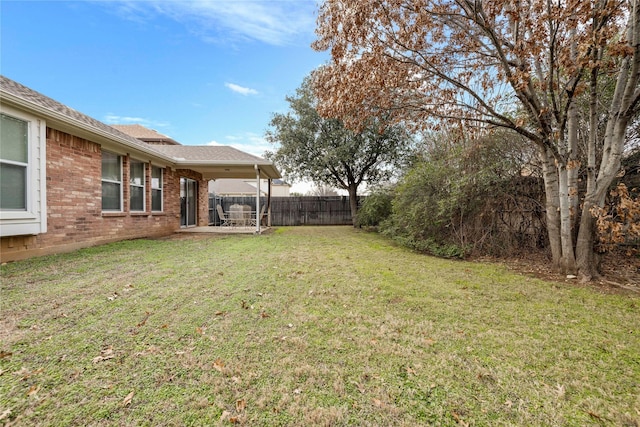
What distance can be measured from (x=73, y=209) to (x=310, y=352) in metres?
6.64

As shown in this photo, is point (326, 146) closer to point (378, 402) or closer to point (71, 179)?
point (71, 179)

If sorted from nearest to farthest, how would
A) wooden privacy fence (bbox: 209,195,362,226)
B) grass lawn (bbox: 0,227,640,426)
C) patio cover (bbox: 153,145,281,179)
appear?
grass lawn (bbox: 0,227,640,426)
patio cover (bbox: 153,145,281,179)
wooden privacy fence (bbox: 209,195,362,226)

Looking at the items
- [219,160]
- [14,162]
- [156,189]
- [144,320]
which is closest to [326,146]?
[219,160]

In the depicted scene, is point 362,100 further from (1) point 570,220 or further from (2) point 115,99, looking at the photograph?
(2) point 115,99

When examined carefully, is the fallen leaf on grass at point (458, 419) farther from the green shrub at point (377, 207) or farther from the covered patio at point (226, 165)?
the green shrub at point (377, 207)

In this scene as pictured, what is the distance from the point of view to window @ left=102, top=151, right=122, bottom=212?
7.23 metres

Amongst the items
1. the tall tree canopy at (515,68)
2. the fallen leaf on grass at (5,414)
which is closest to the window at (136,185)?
the tall tree canopy at (515,68)

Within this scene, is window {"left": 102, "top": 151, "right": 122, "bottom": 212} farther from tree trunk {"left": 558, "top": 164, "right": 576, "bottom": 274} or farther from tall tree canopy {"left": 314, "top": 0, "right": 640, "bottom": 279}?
tree trunk {"left": 558, "top": 164, "right": 576, "bottom": 274}

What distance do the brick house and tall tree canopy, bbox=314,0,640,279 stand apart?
17.4 feet

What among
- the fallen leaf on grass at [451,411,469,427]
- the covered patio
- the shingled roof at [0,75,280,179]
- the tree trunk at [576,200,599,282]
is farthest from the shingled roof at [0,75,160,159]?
the tree trunk at [576,200,599,282]

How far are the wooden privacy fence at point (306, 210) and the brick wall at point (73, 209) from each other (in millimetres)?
9549

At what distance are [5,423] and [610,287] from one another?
676 centimetres

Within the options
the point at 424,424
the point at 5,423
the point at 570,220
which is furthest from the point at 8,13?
the point at 570,220

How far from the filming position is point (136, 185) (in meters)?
8.46
